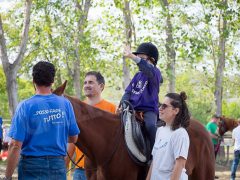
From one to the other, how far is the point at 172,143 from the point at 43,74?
160 centimetres

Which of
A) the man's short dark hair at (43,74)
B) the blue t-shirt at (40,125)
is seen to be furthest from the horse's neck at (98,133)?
the man's short dark hair at (43,74)

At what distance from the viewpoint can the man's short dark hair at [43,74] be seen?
5277mm

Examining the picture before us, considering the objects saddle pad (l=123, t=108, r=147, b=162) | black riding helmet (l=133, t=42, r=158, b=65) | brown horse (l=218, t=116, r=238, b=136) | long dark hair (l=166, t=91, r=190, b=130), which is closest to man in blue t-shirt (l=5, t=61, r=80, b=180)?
long dark hair (l=166, t=91, r=190, b=130)

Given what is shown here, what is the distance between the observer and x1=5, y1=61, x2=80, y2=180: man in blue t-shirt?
204 inches

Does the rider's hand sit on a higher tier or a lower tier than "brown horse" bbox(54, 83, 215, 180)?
higher

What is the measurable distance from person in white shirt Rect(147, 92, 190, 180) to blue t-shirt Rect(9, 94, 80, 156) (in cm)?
118

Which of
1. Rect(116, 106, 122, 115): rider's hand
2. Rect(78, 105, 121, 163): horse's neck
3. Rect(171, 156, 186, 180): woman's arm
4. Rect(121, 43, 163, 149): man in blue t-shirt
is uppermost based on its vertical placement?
Rect(121, 43, 163, 149): man in blue t-shirt

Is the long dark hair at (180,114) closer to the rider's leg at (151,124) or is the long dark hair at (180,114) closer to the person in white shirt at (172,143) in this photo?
the person in white shirt at (172,143)

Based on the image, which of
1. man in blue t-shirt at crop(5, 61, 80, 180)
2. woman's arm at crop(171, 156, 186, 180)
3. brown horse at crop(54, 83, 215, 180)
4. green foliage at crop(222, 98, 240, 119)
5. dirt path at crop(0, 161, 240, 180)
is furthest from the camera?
green foliage at crop(222, 98, 240, 119)

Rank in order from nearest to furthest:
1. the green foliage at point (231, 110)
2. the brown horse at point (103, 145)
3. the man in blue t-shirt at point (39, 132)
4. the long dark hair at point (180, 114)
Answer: the man in blue t-shirt at point (39, 132) < the long dark hair at point (180, 114) < the brown horse at point (103, 145) < the green foliage at point (231, 110)

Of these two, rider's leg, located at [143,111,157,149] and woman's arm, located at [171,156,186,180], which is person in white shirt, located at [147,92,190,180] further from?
rider's leg, located at [143,111,157,149]

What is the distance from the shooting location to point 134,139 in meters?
7.47

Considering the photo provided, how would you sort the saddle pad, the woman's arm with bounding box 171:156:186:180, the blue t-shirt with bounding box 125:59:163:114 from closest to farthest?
the woman's arm with bounding box 171:156:186:180 → the saddle pad → the blue t-shirt with bounding box 125:59:163:114

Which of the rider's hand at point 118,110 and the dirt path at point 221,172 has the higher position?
the rider's hand at point 118,110
